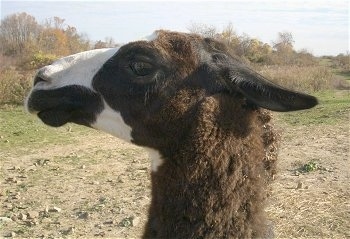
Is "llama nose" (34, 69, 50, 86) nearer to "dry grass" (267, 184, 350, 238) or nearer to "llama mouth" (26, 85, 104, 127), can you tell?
"llama mouth" (26, 85, 104, 127)

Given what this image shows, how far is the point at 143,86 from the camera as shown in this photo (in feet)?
8.89

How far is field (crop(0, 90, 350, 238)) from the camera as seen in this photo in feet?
19.4

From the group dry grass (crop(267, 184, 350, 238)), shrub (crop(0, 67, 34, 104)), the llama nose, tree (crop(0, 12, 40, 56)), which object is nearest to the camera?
the llama nose

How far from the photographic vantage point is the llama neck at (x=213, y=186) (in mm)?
2580

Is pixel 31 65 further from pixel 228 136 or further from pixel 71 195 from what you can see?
pixel 228 136

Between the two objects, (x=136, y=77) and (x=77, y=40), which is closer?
(x=136, y=77)

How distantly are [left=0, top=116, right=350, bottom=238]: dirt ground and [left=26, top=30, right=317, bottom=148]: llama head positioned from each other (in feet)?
7.09

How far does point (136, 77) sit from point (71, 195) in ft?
16.1

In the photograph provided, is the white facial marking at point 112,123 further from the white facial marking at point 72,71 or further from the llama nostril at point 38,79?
the llama nostril at point 38,79

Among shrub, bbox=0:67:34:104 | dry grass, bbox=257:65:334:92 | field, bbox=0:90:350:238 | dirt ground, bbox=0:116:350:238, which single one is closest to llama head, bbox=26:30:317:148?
field, bbox=0:90:350:238

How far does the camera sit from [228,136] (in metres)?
2.62

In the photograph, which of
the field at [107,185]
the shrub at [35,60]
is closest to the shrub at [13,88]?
the field at [107,185]

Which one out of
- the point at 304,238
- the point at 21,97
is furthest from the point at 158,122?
the point at 21,97

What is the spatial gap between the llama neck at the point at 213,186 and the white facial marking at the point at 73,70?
0.73 meters
